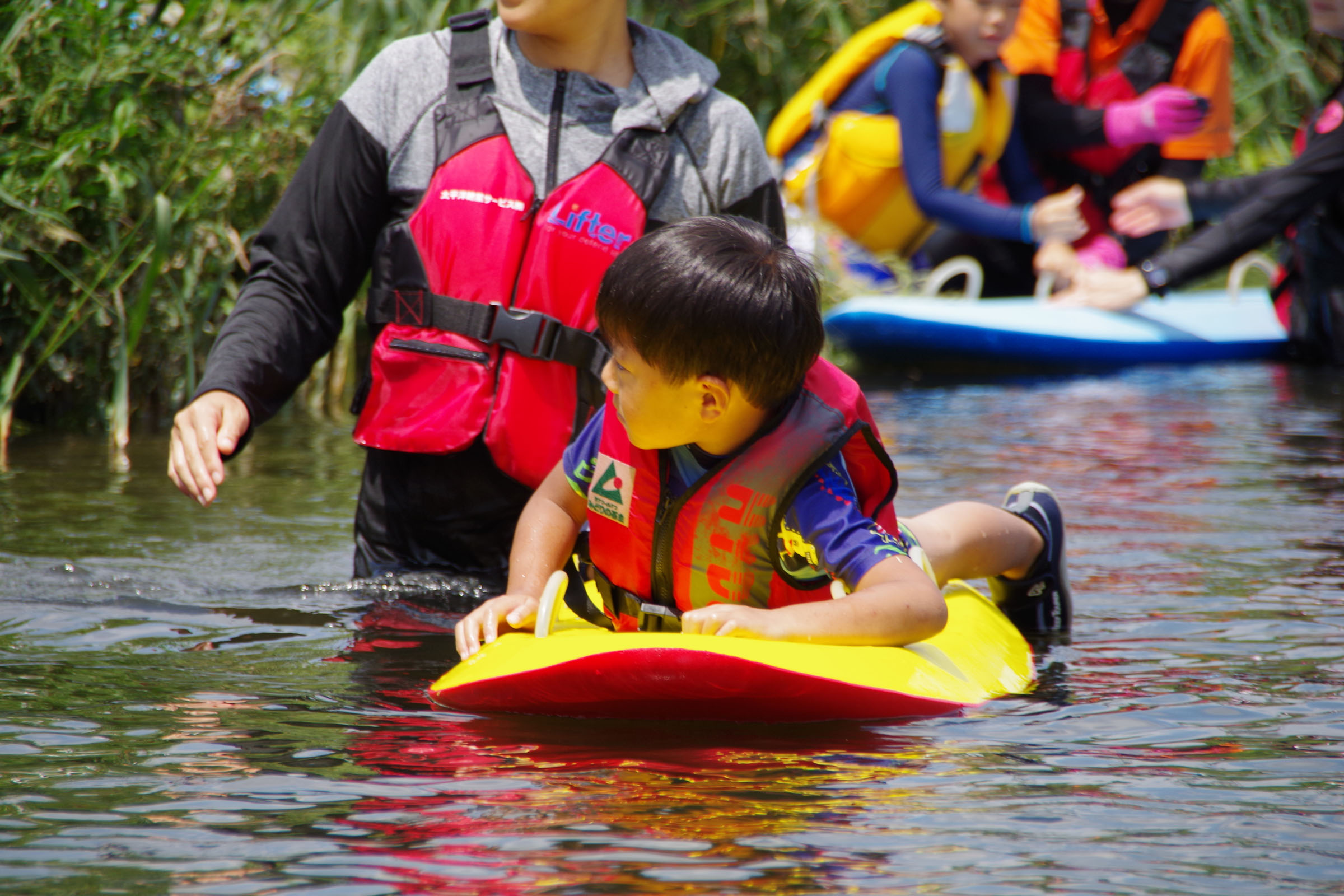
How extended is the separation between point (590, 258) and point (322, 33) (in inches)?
154

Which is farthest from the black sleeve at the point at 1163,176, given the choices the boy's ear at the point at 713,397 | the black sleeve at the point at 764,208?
the boy's ear at the point at 713,397

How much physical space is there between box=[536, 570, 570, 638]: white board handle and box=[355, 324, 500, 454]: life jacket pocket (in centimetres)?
47

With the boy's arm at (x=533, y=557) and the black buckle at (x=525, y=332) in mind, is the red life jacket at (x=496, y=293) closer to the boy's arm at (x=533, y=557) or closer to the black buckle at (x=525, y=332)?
the black buckle at (x=525, y=332)

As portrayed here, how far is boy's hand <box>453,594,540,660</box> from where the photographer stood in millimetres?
2492

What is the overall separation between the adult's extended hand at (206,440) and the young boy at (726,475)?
1.53 ft

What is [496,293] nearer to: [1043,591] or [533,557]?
[533,557]

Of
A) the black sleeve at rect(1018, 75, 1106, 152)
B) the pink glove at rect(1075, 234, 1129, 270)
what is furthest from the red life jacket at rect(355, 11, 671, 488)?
the pink glove at rect(1075, 234, 1129, 270)

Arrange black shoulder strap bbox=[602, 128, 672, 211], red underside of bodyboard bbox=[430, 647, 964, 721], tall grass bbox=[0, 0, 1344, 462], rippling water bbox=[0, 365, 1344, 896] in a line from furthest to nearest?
tall grass bbox=[0, 0, 1344, 462] < black shoulder strap bbox=[602, 128, 672, 211] < red underside of bodyboard bbox=[430, 647, 964, 721] < rippling water bbox=[0, 365, 1344, 896]

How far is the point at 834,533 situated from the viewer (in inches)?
93.8

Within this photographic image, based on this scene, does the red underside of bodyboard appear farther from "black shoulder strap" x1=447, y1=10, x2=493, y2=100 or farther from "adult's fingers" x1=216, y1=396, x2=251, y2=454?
"black shoulder strap" x1=447, y1=10, x2=493, y2=100

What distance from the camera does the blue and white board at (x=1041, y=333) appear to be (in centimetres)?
779

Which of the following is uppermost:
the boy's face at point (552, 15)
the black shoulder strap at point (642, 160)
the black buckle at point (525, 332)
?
the boy's face at point (552, 15)

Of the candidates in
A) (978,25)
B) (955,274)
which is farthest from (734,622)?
(955,274)

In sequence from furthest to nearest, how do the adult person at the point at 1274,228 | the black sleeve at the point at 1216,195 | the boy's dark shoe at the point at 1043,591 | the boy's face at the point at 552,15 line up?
the black sleeve at the point at 1216,195 → the adult person at the point at 1274,228 → the boy's dark shoe at the point at 1043,591 → the boy's face at the point at 552,15
